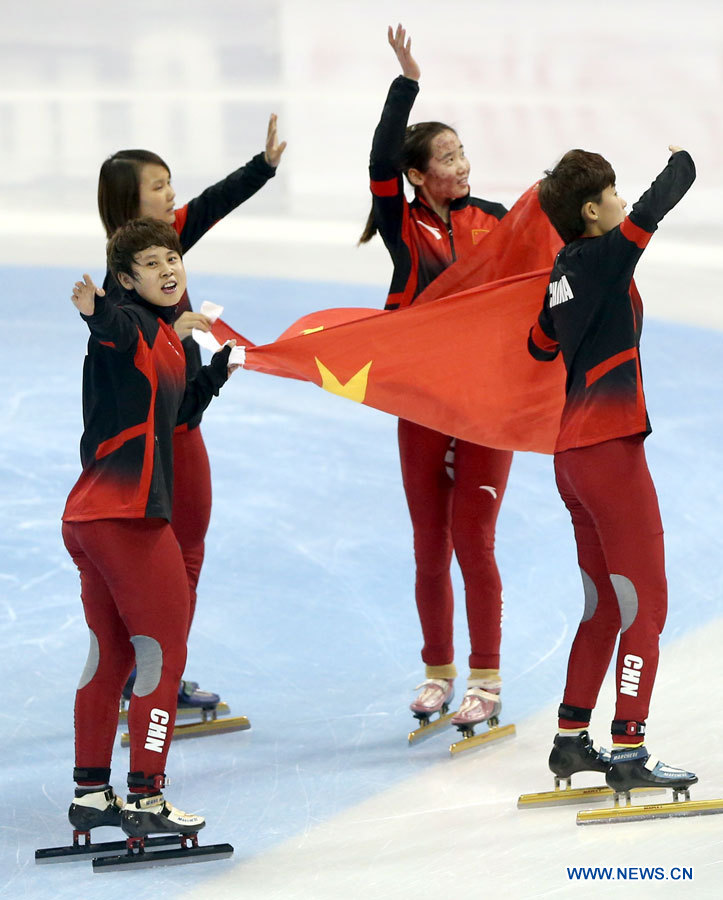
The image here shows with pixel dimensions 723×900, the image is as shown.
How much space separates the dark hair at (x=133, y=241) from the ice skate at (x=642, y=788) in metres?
1.72

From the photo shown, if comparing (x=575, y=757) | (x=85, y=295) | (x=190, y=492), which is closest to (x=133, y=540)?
(x=85, y=295)

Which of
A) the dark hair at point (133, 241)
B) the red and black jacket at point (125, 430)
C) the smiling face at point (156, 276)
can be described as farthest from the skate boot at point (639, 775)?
the dark hair at point (133, 241)

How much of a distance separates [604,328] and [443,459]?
102 cm

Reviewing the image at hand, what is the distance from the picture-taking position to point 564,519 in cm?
623

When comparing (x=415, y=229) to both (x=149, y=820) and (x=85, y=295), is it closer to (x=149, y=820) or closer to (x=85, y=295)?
(x=85, y=295)

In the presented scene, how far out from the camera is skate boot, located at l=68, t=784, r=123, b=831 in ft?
11.5

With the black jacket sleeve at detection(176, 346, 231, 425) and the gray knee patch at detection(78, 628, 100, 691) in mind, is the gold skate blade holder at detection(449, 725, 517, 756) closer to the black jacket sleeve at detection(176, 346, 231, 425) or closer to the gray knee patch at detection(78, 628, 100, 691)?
the gray knee patch at detection(78, 628, 100, 691)

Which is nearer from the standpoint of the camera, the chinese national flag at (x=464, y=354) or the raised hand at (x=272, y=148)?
the chinese national flag at (x=464, y=354)

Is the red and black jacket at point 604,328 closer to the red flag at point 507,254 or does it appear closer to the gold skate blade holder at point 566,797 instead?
the red flag at point 507,254

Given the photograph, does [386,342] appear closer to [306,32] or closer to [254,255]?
[254,255]

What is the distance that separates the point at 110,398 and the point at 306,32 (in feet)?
28.8

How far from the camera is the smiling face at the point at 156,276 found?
3504 millimetres

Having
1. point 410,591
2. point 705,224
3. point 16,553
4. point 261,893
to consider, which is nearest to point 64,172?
point 705,224

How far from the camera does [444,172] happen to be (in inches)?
168
